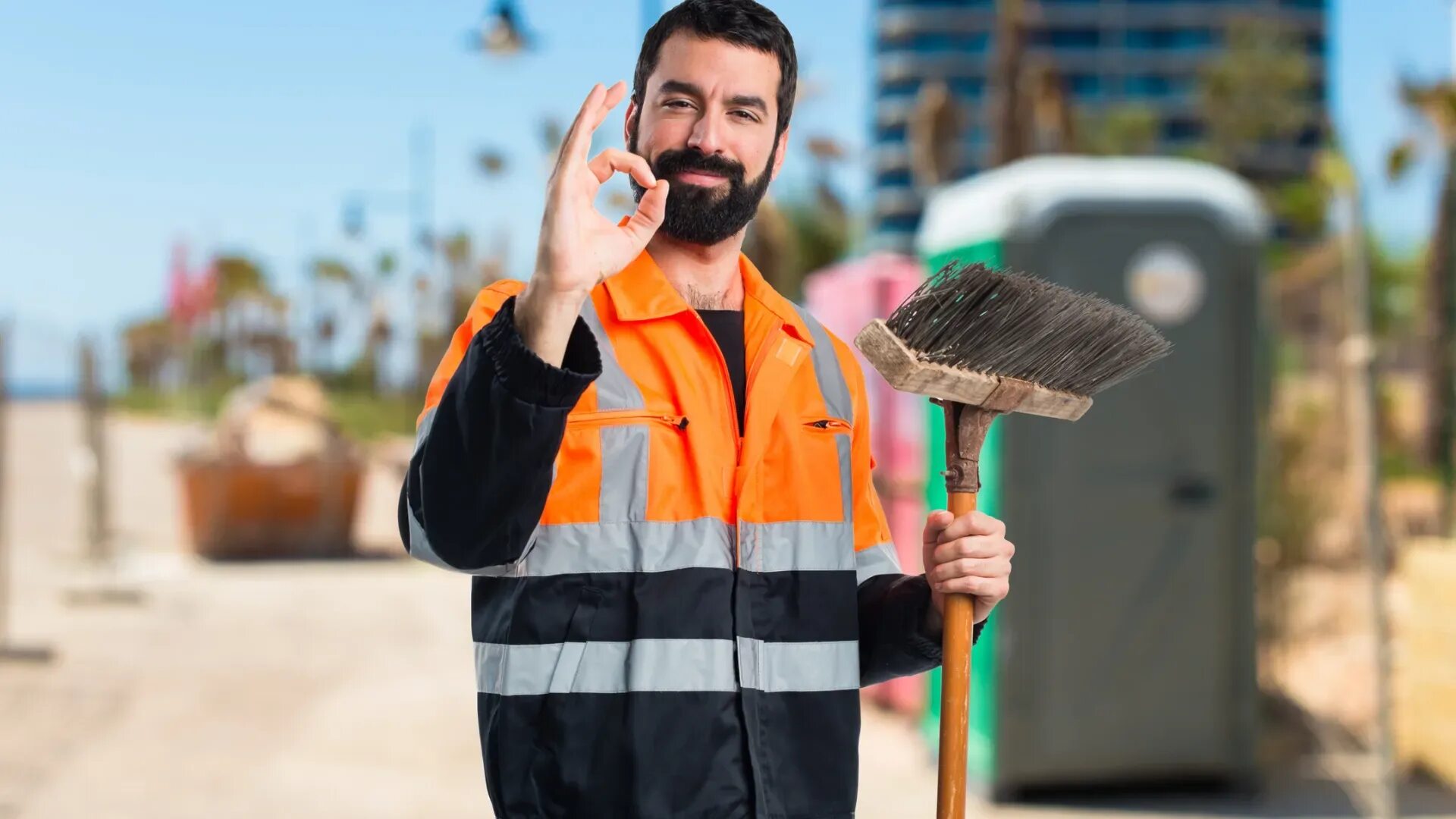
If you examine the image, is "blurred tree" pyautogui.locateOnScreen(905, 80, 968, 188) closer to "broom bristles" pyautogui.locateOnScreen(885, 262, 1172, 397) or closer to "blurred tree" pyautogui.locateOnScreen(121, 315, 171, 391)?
"broom bristles" pyautogui.locateOnScreen(885, 262, 1172, 397)

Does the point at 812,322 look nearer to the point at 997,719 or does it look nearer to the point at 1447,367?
the point at 997,719

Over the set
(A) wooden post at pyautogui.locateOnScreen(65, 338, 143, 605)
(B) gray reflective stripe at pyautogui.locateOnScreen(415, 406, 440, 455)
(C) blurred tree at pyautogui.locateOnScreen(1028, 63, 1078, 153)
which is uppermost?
(C) blurred tree at pyautogui.locateOnScreen(1028, 63, 1078, 153)

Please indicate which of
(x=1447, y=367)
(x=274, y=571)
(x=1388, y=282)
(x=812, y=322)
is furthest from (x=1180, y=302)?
(x=1388, y=282)

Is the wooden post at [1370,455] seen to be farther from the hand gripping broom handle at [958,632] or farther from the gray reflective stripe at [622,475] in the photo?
the gray reflective stripe at [622,475]

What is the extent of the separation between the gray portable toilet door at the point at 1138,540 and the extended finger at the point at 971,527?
11.7 feet

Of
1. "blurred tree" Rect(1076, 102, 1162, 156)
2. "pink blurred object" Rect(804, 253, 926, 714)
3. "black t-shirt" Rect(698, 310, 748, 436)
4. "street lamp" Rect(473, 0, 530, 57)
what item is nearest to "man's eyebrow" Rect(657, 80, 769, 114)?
"black t-shirt" Rect(698, 310, 748, 436)

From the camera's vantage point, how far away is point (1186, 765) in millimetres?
5551

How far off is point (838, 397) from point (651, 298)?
30 cm

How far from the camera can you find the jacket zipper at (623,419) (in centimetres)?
178

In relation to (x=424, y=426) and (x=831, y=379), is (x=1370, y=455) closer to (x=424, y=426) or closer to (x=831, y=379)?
(x=831, y=379)

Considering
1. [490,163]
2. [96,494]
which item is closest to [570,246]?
[96,494]

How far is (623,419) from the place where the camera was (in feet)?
5.88

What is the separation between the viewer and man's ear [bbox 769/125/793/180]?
6.43 feet

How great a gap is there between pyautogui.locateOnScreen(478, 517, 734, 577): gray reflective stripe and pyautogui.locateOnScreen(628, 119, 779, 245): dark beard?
0.37 metres
